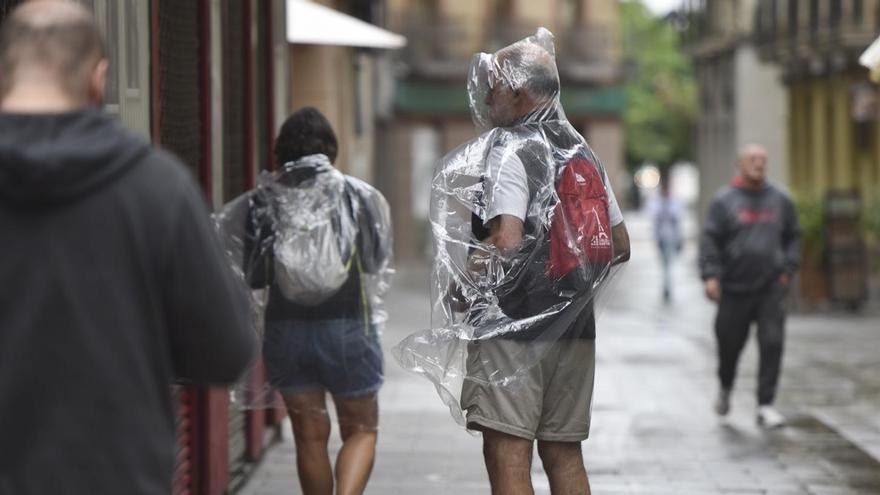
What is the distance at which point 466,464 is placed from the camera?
8.74 metres

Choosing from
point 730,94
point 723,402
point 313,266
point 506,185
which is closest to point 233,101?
point 313,266

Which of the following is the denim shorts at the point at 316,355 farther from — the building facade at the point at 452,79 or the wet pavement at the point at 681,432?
the building facade at the point at 452,79

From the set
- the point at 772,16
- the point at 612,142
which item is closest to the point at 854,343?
the point at 772,16

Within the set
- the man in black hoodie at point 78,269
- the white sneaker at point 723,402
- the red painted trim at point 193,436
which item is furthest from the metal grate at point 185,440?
the white sneaker at point 723,402

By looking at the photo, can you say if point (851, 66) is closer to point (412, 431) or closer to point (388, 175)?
point (388, 175)

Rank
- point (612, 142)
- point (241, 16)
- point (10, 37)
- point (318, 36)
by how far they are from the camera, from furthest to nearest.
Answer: point (612, 142) < point (318, 36) < point (241, 16) < point (10, 37)

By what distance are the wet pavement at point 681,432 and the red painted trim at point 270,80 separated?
1.74m

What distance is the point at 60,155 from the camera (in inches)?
109

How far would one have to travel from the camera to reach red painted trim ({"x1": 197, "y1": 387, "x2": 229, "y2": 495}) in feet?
23.3

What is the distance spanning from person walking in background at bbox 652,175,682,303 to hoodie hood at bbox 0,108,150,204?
801 inches

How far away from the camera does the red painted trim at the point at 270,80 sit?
9500 mm

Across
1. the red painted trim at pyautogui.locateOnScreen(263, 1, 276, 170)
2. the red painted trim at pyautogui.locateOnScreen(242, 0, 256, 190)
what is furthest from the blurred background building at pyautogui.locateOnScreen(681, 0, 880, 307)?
the red painted trim at pyautogui.locateOnScreen(242, 0, 256, 190)

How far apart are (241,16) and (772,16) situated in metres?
24.9

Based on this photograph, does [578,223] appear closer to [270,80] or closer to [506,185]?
[506,185]
